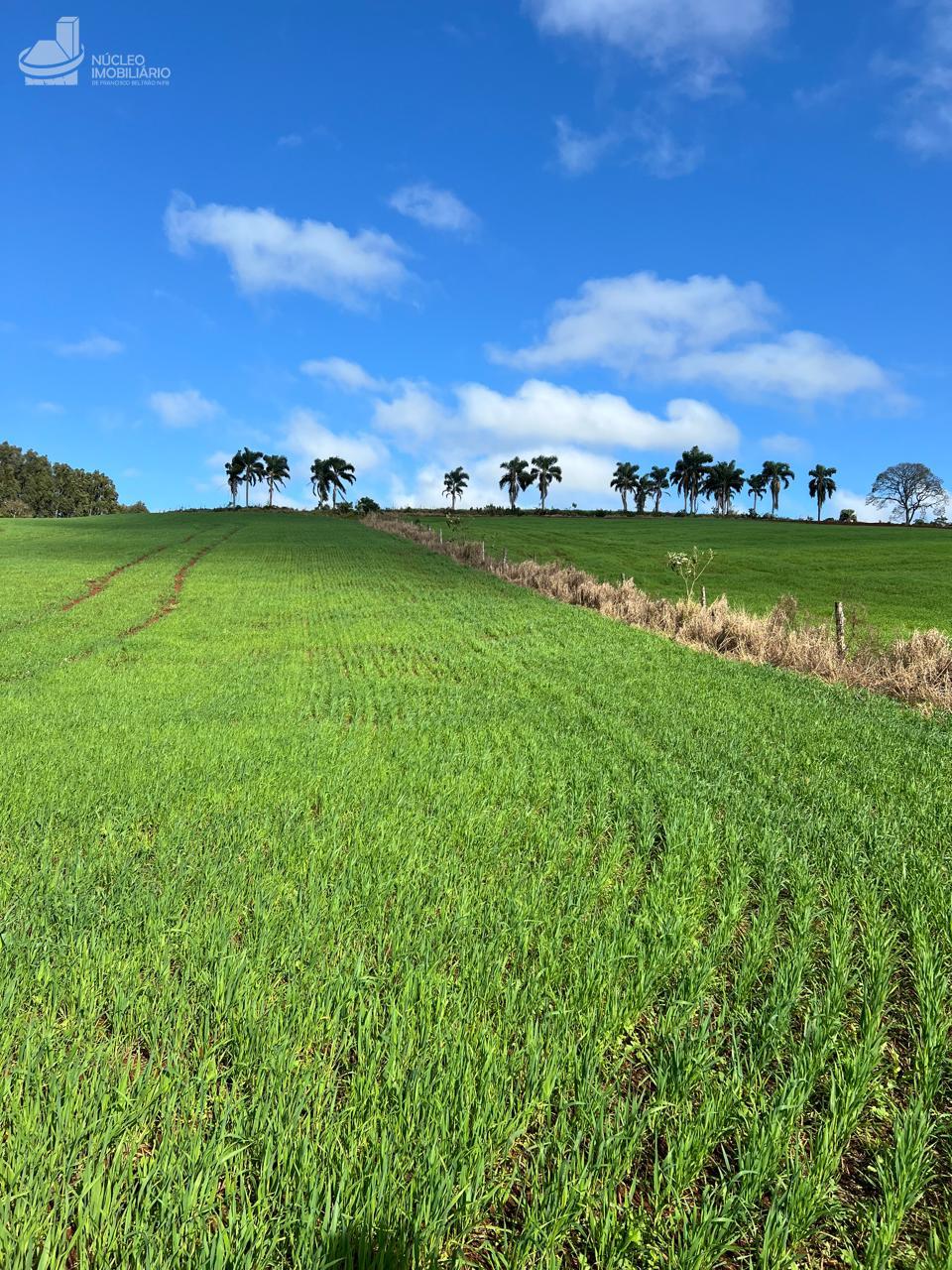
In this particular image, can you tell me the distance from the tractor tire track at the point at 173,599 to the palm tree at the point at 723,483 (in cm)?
10753

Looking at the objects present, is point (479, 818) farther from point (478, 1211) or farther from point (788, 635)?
point (788, 635)

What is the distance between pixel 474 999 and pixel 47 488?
14534cm

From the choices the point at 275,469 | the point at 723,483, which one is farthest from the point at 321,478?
the point at 723,483

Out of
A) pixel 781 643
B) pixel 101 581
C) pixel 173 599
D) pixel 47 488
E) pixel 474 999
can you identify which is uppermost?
pixel 47 488

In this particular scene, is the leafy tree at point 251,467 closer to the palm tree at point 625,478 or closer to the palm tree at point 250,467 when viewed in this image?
the palm tree at point 250,467

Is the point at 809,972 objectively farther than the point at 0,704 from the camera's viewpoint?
No

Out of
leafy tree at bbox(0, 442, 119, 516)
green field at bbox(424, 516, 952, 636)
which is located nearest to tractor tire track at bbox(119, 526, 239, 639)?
green field at bbox(424, 516, 952, 636)

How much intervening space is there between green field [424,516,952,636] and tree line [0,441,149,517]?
87.4m

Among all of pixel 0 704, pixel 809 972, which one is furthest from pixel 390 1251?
pixel 0 704

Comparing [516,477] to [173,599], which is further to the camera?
[516,477]

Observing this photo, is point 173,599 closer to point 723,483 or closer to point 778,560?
point 778,560

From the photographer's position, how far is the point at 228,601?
89.9ft

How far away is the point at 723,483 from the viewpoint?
127 metres

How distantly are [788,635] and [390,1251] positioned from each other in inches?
682
